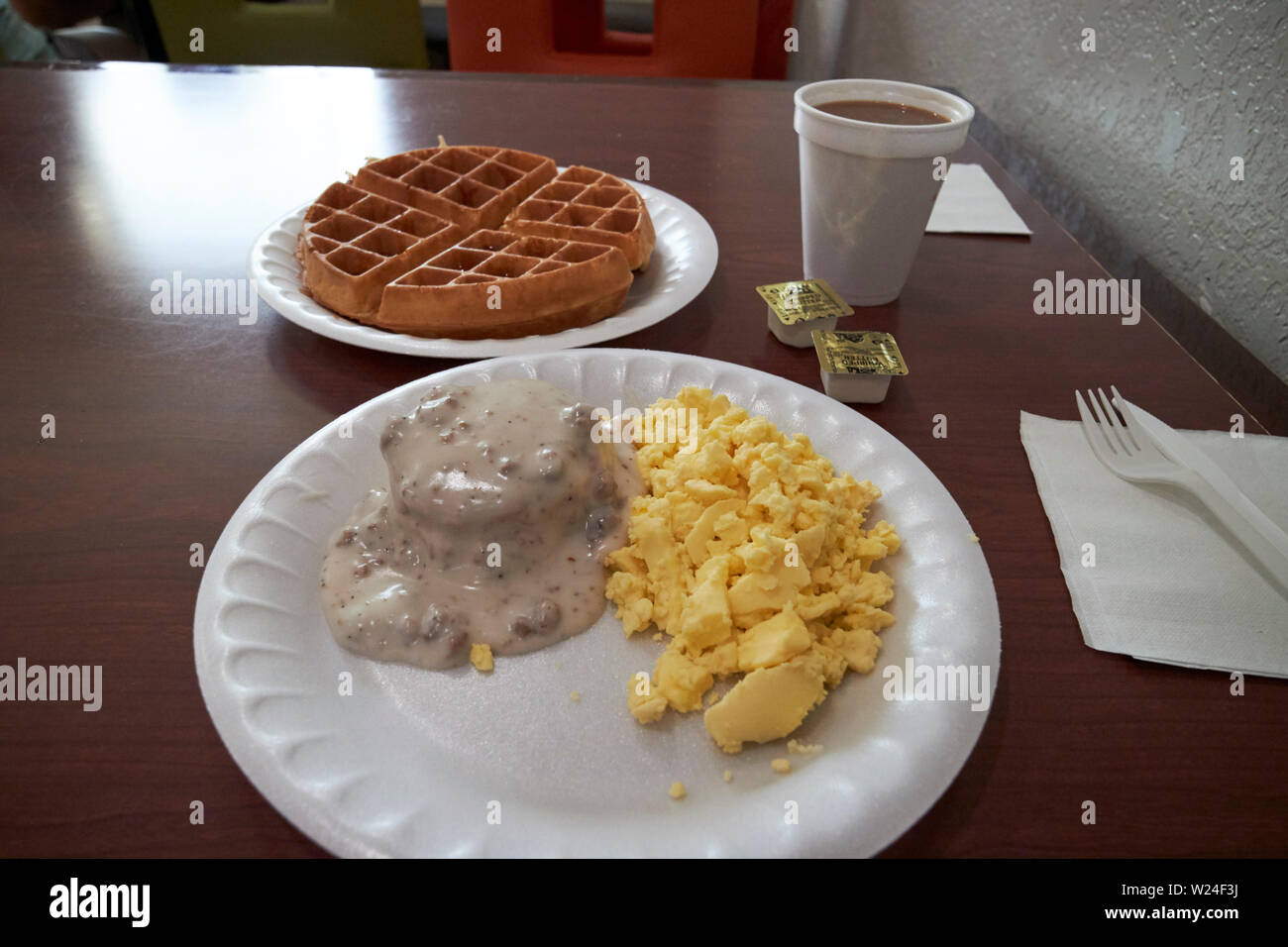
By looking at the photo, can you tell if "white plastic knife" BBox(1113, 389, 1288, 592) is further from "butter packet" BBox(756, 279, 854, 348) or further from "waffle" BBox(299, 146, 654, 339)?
"waffle" BBox(299, 146, 654, 339)

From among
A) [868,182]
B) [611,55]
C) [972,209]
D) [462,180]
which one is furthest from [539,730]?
[611,55]

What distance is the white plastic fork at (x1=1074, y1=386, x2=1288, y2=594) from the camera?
3.17ft

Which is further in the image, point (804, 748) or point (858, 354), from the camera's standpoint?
point (858, 354)

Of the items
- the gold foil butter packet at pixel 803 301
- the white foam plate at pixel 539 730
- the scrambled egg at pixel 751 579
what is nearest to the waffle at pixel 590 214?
the gold foil butter packet at pixel 803 301

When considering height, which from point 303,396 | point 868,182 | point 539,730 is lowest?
point 539,730

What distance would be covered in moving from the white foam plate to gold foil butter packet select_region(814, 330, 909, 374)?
221 millimetres

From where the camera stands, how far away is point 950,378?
4.44 feet

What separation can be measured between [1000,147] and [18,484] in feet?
7.47

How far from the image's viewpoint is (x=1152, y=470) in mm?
1102

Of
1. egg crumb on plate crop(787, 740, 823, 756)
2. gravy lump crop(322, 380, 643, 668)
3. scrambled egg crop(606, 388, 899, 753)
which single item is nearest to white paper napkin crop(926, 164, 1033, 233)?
scrambled egg crop(606, 388, 899, 753)

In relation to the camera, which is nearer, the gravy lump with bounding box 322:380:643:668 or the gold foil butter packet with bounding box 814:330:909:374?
the gravy lump with bounding box 322:380:643:668

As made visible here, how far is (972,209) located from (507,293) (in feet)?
3.65

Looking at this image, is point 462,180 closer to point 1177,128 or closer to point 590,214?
point 590,214

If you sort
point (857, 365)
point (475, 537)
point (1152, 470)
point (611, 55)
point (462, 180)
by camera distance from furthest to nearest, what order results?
1. point (611, 55)
2. point (462, 180)
3. point (857, 365)
4. point (1152, 470)
5. point (475, 537)
